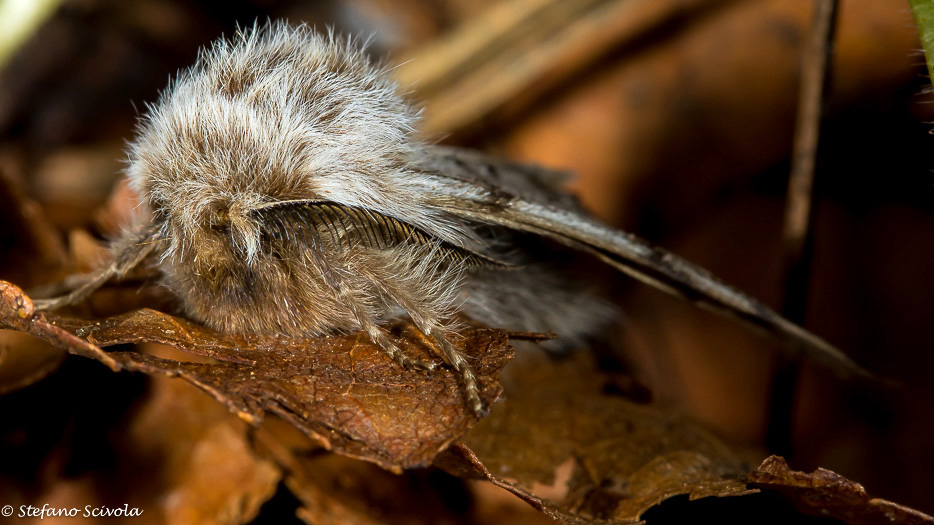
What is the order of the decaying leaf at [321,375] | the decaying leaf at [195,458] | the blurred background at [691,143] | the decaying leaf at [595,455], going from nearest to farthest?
the decaying leaf at [321,375], the decaying leaf at [595,455], the decaying leaf at [195,458], the blurred background at [691,143]

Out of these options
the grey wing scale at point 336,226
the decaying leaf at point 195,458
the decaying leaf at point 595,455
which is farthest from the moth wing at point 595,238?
the decaying leaf at point 195,458

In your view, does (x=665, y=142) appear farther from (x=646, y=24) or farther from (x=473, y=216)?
(x=473, y=216)

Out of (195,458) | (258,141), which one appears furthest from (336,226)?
(195,458)

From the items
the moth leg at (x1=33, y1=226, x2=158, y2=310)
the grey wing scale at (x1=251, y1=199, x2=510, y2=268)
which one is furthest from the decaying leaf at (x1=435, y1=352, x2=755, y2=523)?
the moth leg at (x1=33, y1=226, x2=158, y2=310)

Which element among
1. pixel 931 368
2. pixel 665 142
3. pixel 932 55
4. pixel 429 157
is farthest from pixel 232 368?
pixel 931 368

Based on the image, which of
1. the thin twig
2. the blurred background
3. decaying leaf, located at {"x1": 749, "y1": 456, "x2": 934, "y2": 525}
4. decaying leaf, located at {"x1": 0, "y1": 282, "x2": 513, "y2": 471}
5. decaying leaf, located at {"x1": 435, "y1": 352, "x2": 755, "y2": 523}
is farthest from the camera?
the blurred background

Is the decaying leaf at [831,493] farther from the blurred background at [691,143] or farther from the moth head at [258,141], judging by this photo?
the moth head at [258,141]

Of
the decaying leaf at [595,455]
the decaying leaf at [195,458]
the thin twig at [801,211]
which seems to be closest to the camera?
the decaying leaf at [595,455]

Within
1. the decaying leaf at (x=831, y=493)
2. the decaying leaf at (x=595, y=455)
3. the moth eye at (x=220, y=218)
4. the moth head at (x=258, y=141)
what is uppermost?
the moth head at (x=258, y=141)

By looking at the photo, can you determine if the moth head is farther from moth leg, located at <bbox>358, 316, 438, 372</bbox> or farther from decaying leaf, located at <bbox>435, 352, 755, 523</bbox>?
decaying leaf, located at <bbox>435, 352, 755, 523</bbox>
